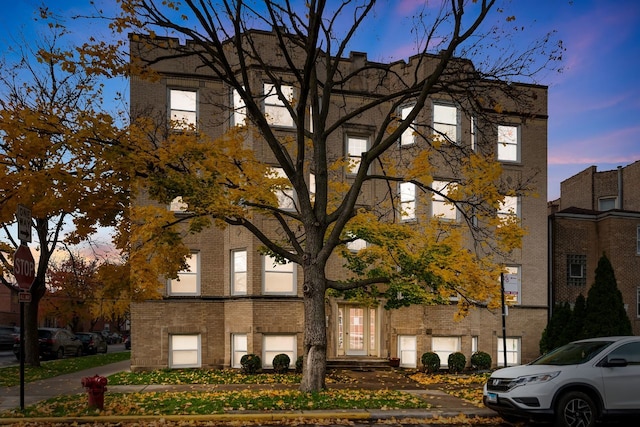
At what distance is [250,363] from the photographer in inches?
719

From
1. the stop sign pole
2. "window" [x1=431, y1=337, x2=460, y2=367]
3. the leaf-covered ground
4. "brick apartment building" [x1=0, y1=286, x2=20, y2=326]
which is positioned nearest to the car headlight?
the leaf-covered ground

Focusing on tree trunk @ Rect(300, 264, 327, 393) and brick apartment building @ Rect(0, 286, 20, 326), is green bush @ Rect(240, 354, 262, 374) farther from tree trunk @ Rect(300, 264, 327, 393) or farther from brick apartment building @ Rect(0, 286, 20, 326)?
brick apartment building @ Rect(0, 286, 20, 326)

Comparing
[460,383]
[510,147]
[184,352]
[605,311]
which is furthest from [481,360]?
[184,352]

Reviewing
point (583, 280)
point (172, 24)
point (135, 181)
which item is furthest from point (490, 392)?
point (583, 280)

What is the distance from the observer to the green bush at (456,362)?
19359 millimetres

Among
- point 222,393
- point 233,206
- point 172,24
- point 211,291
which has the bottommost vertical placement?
point 222,393

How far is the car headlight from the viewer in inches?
376

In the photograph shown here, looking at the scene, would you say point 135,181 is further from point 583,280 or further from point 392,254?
point 583,280

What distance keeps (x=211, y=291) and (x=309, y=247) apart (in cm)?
831

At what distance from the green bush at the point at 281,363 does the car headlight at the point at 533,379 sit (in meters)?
9.93

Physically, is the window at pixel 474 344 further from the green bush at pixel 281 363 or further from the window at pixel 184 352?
the window at pixel 184 352

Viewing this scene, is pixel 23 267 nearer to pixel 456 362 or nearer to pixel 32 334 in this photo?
pixel 32 334

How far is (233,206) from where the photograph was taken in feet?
43.0

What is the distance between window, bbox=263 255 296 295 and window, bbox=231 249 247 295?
793 mm
